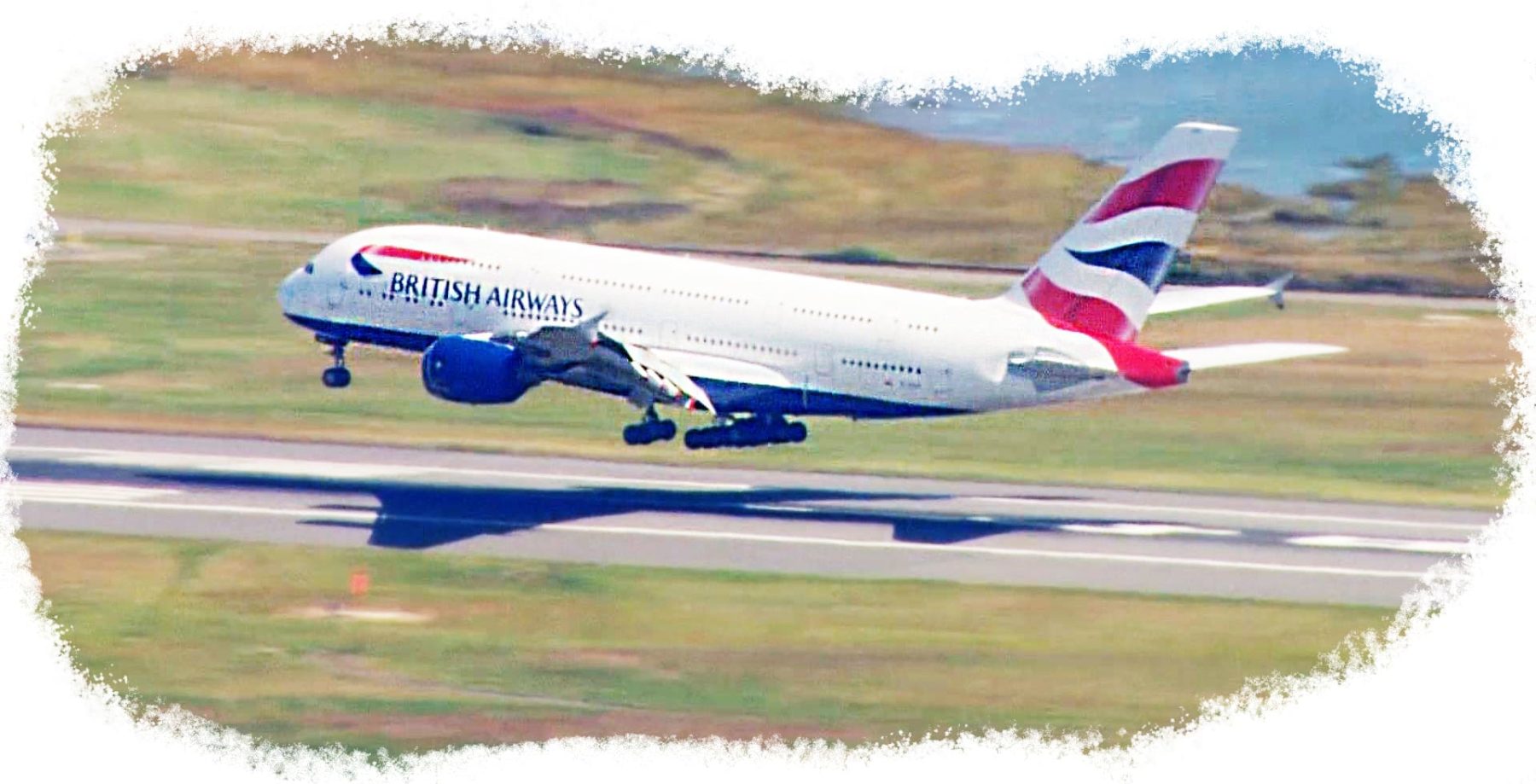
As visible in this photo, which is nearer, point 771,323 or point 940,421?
point 771,323

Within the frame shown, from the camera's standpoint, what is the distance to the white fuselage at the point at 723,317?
186 ft

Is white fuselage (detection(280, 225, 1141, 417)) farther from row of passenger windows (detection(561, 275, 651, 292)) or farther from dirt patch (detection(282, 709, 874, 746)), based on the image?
dirt patch (detection(282, 709, 874, 746))

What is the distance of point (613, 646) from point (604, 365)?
47.2 feet

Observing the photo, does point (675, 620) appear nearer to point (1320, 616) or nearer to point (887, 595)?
point (887, 595)

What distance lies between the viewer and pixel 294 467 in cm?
5953

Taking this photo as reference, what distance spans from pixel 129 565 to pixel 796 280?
62.6ft

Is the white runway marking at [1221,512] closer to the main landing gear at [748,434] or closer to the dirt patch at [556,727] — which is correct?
the main landing gear at [748,434]

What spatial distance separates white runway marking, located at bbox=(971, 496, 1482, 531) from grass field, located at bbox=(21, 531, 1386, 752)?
33.7 feet

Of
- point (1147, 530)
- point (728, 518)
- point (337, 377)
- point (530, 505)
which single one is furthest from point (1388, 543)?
point (337, 377)

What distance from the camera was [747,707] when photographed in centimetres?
4031

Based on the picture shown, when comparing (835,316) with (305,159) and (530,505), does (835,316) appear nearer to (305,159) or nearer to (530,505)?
(530,505)

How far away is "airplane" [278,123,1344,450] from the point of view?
55.0 metres

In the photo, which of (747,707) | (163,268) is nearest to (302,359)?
(163,268)

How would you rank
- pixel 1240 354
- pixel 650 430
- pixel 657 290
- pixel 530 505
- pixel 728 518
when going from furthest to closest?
pixel 657 290 < pixel 650 430 < pixel 530 505 < pixel 728 518 < pixel 1240 354
